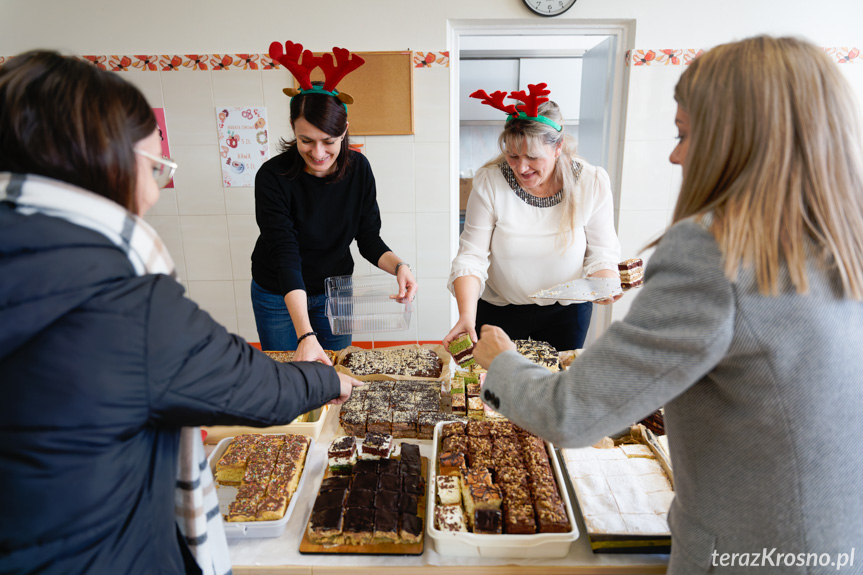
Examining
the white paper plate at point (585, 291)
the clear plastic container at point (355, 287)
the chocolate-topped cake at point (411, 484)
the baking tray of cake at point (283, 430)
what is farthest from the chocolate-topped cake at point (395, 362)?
the chocolate-topped cake at point (411, 484)

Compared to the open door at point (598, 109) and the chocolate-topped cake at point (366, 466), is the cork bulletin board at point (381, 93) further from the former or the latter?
the chocolate-topped cake at point (366, 466)

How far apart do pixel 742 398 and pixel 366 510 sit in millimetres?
930

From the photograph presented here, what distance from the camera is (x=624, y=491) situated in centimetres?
144

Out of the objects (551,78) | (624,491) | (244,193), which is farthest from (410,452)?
(551,78)

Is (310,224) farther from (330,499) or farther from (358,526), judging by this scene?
(358,526)

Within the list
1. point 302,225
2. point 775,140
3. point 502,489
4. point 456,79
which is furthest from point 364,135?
point 775,140

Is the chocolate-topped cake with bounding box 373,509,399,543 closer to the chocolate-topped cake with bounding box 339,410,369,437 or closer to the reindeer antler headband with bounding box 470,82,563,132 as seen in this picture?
the chocolate-topped cake with bounding box 339,410,369,437

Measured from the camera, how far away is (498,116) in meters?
5.29

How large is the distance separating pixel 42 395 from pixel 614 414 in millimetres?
905

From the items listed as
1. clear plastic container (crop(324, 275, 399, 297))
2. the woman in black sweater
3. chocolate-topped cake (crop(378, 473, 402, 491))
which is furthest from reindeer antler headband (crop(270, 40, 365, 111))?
chocolate-topped cake (crop(378, 473, 402, 491))

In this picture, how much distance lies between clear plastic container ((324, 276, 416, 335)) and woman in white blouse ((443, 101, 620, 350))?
306 mm

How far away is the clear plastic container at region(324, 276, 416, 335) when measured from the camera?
7.82ft

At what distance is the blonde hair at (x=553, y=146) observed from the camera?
2.11 m

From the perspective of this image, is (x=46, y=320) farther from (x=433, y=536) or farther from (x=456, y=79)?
(x=456, y=79)
